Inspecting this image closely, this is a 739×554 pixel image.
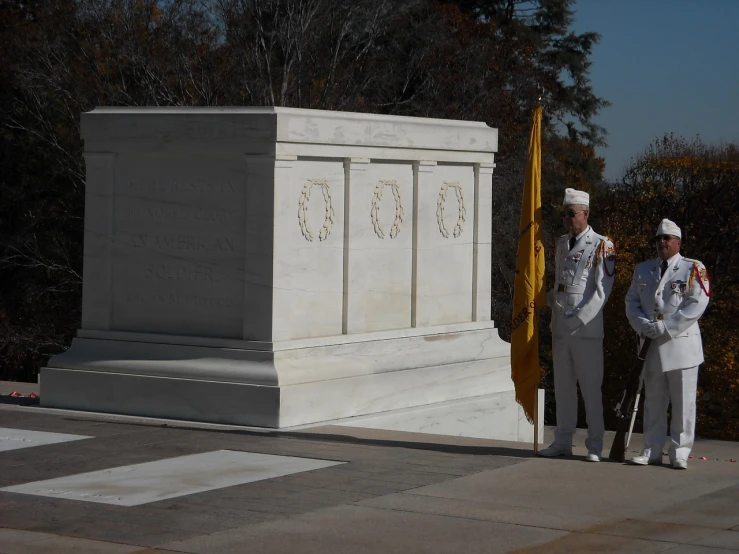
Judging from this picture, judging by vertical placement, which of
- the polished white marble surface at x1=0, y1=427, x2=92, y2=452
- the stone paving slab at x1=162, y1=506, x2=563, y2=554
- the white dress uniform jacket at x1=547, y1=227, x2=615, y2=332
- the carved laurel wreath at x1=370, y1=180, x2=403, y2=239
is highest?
the carved laurel wreath at x1=370, y1=180, x2=403, y2=239

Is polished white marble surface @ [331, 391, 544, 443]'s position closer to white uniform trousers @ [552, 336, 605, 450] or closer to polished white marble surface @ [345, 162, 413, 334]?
polished white marble surface @ [345, 162, 413, 334]

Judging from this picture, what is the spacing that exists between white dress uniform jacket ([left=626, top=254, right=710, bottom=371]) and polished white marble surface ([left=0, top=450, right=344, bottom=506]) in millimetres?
2289

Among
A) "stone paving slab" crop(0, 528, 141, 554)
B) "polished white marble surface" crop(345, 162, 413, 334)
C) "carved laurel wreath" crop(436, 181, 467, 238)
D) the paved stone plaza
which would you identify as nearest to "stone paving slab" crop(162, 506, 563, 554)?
the paved stone plaza

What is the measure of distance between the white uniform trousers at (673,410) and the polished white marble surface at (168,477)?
2166 mm

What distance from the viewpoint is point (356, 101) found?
30.6 m

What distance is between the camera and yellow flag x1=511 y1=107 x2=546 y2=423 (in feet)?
30.8

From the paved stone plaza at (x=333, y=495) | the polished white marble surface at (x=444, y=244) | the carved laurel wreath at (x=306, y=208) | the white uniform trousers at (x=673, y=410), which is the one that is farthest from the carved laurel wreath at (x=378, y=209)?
the white uniform trousers at (x=673, y=410)

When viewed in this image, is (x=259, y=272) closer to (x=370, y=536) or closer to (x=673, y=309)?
(x=673, y=309)

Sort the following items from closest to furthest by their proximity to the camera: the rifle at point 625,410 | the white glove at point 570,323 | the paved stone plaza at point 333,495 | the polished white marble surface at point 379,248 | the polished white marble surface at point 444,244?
the paved stone plaza at point 333,495 < the rifle at point 625,410 < the white glove at point 570,323 < the polished white marble surface at point 379,248 < the polished white marble surface at point 444,244

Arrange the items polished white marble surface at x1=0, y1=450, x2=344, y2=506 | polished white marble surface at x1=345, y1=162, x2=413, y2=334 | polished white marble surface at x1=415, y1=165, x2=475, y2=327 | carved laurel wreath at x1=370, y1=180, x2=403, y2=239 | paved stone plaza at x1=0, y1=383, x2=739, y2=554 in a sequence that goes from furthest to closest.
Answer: polished white marble surface at x1=415, y1=165, x2=475, y2=327, carved laurel wreath at x1=370, y1=180, x2=403, y2=239, polished white marble surface at x1=345, y1=162, x2=413, y2=334, polished white marble surface at x1=0, y1=450, x2=344, y2=506, paved stone plaza at x1=0, y1=383, x2=739, y2=554

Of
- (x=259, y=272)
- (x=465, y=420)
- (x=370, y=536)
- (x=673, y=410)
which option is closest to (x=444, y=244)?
(x=465, y=420)

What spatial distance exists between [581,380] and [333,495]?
2220 millimetres

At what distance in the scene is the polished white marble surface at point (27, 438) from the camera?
962 cm

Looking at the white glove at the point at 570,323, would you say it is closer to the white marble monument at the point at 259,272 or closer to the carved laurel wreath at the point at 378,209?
the white marble monument at the point at 259,272
